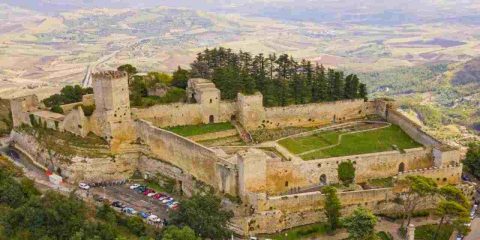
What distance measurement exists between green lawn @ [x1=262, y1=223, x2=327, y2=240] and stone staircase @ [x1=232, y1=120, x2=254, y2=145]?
11.0 m

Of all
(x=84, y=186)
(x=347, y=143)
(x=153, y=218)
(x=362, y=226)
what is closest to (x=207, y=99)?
(x=347, y=143)

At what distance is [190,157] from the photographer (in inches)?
1726

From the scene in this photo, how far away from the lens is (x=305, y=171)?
137 ft

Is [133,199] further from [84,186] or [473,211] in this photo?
[473,211]

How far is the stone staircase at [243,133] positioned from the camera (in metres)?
48.7

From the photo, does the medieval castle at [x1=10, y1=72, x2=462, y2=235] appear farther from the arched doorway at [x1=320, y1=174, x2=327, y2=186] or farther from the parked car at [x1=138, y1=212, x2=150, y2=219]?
the parked car at [x1=138, y1=212, x2=150, y2=219]

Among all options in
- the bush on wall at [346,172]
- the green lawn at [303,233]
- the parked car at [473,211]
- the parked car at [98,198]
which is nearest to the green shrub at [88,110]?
the parked car at [98,198]


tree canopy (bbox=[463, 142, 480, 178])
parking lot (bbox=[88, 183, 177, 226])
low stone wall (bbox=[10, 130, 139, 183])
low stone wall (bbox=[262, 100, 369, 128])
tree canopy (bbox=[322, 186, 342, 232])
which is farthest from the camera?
low stone wall (bbox=[262, 100, 369, 128])

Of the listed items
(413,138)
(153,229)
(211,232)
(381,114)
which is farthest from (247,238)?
(381,114)

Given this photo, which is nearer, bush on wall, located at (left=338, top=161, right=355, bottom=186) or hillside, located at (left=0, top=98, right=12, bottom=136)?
bush on wall, located at (left=338, top=161, right=355, bottom=186)

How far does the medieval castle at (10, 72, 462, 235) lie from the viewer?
39500mm

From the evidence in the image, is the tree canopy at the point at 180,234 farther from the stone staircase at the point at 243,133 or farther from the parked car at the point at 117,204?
the stone staircase at the point at 243,133

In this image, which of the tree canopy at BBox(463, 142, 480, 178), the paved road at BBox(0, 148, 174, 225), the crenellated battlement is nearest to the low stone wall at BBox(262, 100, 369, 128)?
the tree canopy at BBox(463, 142, 480, 178)

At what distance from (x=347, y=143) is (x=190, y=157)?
1319 cm
